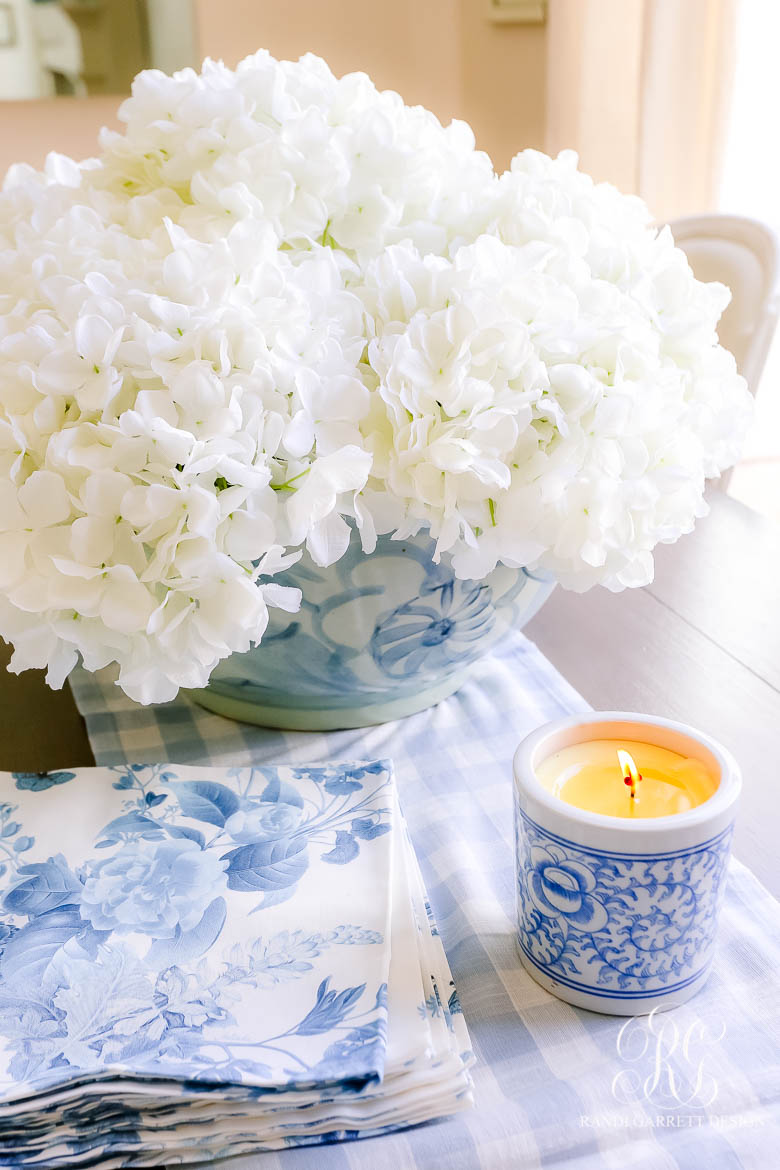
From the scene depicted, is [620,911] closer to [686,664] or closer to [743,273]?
[686,664]

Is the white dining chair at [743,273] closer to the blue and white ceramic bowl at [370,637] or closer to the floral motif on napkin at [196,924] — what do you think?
the blue and white ceramic bowl at [370,637]

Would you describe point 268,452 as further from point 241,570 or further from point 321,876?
point 321,876

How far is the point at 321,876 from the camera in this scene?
49 cm

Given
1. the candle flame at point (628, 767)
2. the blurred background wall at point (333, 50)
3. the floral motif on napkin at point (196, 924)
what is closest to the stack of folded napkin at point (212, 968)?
the floral motif on napkin at point (196, 924)

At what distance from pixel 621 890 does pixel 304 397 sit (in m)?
0.24

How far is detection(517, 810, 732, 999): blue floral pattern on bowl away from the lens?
41 cm

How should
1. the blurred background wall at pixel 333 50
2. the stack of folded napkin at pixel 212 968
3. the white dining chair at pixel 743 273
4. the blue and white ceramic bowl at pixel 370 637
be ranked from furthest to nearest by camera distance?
1. the blurred background wall at pixel 333 50
2. the white dining chair at pixel 743 273
3. the blue and white ceramic bowl at pixel 370 637
4. the stack of folded napkin at pixel 212 968

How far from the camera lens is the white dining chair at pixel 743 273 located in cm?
119

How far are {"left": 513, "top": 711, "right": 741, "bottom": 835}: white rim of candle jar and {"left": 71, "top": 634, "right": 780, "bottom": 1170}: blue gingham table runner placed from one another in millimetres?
89

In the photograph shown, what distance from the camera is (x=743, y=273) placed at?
1222 mm

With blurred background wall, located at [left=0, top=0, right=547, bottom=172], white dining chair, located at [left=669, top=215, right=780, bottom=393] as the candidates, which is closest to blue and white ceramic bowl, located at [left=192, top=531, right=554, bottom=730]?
white dining chair, located at [left=669, top=215, right=780, bottom=393]

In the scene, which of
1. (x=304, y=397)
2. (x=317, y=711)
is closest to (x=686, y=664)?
(x=317, y=711)

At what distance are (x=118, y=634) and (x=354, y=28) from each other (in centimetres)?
282

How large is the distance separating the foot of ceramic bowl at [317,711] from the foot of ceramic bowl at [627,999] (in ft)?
0.78
